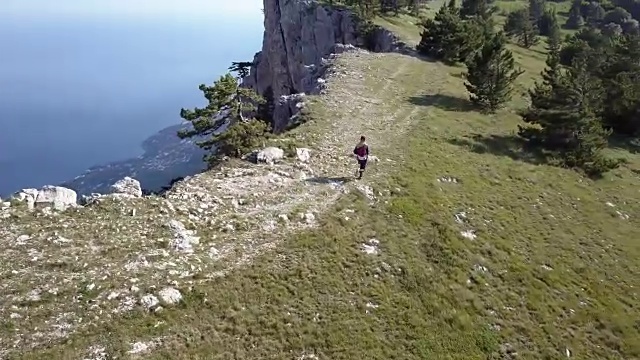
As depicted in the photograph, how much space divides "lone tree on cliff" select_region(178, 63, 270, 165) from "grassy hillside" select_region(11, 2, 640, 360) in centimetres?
347

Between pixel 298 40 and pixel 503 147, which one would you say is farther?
pixel 298 40

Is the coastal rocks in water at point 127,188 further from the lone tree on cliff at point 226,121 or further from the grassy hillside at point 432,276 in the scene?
the grassy hillside at point 432,276

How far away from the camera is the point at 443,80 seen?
5462 cm

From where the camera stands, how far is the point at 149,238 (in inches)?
770

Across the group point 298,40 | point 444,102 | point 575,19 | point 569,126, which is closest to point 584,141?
point 569,126

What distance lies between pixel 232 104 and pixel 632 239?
28305 mm

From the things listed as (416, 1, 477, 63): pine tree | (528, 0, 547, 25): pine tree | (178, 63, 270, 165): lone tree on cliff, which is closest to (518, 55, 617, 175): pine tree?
(178, 63, 270, 165): lone tree on cliff

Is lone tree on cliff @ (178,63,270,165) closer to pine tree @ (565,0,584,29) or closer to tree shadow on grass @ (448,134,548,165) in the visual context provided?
tree shadow on grass @ (448,134,548,165)

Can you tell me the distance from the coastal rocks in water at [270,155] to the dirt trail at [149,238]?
0.56 metres

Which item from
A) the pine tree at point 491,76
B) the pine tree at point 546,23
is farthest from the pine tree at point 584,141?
the pine tree at point 546,23

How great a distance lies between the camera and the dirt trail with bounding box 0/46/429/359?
15.6 metres

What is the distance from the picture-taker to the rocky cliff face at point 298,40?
76.6 m

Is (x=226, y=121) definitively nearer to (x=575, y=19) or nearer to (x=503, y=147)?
(x=503, y=147)

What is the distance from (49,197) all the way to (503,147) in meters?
32.2
